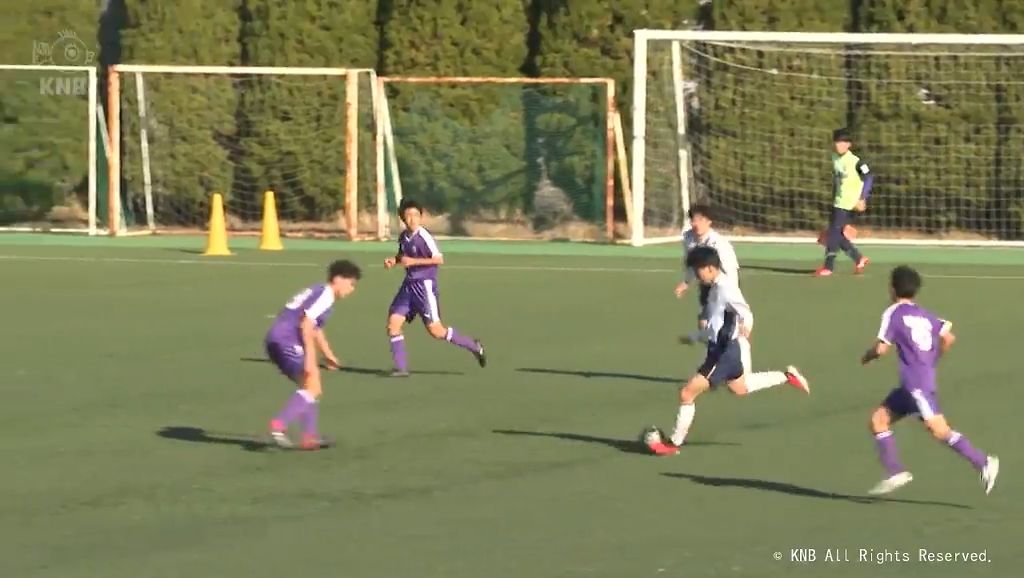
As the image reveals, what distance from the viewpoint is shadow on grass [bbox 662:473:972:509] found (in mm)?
10180

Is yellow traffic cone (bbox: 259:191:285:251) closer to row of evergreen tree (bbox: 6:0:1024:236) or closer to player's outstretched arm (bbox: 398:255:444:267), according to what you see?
row of evergreen tree (bbox: 6:0:1024:236)

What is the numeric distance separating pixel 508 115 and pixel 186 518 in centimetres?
2260

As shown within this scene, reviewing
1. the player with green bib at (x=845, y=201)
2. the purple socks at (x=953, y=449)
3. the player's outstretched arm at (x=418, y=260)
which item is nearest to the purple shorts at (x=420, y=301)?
the player's outstretched arm at (x=418, y=260)

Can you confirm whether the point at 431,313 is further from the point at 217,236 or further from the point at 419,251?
the point at 217,236

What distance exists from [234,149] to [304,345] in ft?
73.1

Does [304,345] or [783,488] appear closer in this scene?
[783,488]

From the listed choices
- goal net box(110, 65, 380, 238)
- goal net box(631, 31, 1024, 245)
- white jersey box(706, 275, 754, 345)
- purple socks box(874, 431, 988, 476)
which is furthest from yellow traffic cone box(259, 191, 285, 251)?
purple socks box(874, 431, 988, 476)

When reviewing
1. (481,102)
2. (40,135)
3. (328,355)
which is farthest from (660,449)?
(40,135)

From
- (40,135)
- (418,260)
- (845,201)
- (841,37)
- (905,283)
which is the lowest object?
(845,201)

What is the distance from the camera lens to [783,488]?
10.5 meters

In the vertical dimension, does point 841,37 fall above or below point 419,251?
above

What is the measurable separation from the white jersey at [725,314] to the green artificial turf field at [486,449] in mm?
629

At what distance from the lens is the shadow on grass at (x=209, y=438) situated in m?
11.9

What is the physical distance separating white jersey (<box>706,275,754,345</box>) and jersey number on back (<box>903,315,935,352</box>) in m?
2.18
